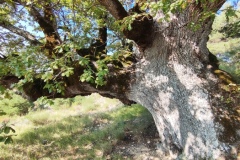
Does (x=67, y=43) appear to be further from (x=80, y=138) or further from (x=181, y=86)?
(x=80, y=138)

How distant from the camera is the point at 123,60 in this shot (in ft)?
14.2

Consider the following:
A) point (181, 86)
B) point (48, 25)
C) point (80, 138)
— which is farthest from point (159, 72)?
point (80, 138)

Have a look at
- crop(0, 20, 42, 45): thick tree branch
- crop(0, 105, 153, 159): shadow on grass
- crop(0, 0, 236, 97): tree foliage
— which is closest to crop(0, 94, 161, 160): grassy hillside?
crop(0, 105, 153, 159): shadow on grass

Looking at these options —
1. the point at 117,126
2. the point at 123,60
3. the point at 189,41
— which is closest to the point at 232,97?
the point at 189,41

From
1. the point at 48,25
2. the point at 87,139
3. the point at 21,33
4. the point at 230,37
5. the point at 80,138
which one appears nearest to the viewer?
the point at 48,25

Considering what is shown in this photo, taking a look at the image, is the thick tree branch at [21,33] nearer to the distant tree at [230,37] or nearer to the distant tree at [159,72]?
the distant tree at [159,72]

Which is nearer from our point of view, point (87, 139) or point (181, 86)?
point (181, 86)

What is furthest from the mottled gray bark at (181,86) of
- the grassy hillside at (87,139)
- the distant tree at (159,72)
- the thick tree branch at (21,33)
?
Result: the thick tree branch at (21,33)

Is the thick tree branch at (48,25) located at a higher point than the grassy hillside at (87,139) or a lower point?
higher

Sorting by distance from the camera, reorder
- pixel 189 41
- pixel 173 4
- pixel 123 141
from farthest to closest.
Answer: pixel 123 141 → pixel 189 41 → pixel 173 4

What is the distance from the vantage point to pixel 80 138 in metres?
6.14

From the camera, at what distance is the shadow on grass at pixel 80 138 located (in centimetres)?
525

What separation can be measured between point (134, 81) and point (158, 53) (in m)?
0.71

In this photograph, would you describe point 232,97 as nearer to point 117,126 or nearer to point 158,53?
point 158,53
